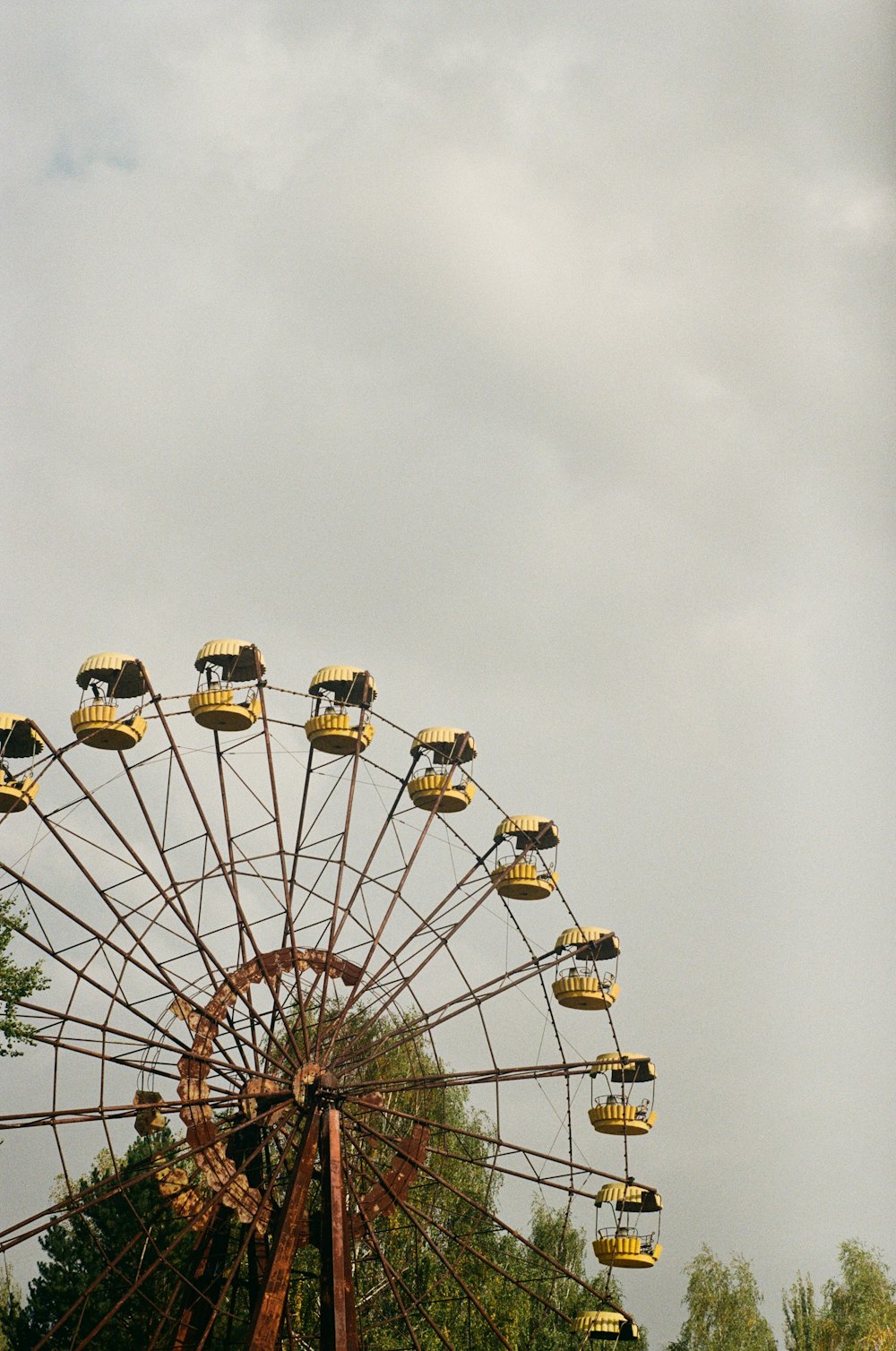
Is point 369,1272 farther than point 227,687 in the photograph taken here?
Yes

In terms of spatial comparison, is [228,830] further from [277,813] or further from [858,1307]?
[858,1307]

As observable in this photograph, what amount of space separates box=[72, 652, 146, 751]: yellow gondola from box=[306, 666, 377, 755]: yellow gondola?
9.65ft

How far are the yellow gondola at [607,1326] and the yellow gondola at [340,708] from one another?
1027 centimetres

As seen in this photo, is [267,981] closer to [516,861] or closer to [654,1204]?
[516,861]

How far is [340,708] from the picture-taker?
915 inches

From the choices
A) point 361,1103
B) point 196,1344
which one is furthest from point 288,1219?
point 196,1344

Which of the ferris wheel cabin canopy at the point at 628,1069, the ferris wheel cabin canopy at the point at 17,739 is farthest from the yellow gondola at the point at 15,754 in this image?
the ferris wheel cabin canopy at the point at 628,1069

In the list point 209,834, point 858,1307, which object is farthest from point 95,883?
point 858,1307

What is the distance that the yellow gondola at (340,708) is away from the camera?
23.0 metres

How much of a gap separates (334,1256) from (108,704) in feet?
31.1

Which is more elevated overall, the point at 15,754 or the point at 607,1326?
the point at 15,754

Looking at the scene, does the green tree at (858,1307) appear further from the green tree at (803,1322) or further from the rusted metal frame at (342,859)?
the rusted metal frame at (342,859)

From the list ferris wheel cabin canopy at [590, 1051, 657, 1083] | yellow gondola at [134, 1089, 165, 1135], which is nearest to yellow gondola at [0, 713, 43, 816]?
yellow gondola at [134, 1089, 165, 1135]

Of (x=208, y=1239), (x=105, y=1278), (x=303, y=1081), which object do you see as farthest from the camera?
(x=105, y=1278)
